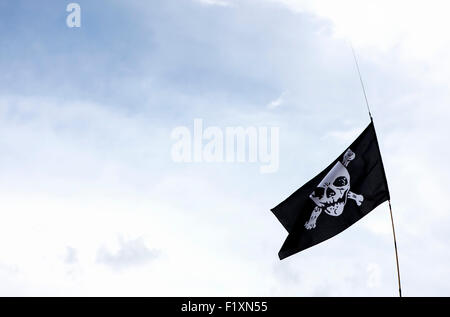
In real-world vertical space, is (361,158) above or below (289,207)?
above

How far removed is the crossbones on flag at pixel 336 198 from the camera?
1608 centimetres

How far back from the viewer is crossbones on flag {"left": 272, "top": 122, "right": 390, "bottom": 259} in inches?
633

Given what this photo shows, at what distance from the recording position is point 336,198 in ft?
53.2

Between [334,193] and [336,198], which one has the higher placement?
[334,193]
